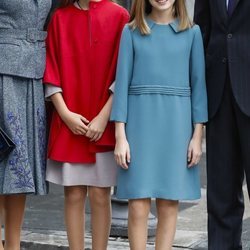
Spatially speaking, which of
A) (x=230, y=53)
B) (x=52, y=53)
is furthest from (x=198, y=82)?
(x=52, y=53)

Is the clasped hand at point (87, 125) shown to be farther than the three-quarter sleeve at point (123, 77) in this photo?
Yes

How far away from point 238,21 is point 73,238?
1745 millimetres

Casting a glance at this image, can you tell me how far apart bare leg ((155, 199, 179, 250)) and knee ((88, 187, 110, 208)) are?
0.37 meters

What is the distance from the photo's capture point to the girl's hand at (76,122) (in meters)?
5.01

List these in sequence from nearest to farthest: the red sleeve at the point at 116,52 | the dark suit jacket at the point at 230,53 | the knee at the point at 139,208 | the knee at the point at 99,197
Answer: the dark suit jacket at the point at 230,53 < the knee at the point at 139,208 < the red sleeve at the point at 116,52 < the knee at the point at 99,197

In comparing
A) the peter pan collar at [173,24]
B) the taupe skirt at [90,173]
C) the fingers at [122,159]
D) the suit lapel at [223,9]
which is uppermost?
the suit lapel at [223,9]

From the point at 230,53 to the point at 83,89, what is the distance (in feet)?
3.08

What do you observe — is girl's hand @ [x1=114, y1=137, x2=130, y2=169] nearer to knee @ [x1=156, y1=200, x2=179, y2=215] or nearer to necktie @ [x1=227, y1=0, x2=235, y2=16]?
knee @ [x1=156, y1=200, x2=179, y2=215]

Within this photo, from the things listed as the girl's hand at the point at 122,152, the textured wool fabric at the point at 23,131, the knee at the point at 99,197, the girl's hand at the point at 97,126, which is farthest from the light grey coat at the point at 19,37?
the knee at the point at 99,197

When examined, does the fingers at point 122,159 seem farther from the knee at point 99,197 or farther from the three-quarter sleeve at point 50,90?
the three-quarter sleeve at point 50,90

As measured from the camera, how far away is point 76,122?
5016 mm

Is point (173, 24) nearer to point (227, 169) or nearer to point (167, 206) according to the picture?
point (227, 169)

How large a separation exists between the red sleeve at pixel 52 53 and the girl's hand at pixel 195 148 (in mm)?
900

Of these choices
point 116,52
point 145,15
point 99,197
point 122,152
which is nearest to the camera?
point 122,152
